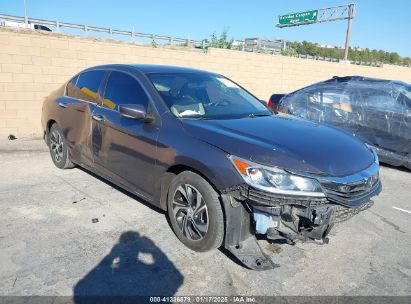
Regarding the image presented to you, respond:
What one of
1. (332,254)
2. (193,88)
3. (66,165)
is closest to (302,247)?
(332,254)

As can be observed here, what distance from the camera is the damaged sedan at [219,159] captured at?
275cm

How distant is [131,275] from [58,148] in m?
3.23

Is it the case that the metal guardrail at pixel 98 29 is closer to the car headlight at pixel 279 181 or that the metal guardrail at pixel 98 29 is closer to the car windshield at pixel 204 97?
the car windshield at pixel 204 97

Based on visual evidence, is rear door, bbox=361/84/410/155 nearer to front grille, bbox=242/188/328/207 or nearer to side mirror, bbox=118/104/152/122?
front grille, bbox=242/188/328/207

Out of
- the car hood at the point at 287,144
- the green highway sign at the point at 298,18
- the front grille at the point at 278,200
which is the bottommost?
the front grille at the point at 278,200

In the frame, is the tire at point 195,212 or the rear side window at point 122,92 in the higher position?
the rear side window at point 122,92

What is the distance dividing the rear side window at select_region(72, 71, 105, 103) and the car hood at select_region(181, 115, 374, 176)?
1709mm

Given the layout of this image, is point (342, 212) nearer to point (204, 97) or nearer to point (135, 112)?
point (204, 97)

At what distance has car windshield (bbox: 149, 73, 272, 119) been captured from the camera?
364 cm

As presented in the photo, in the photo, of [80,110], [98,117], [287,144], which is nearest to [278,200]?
[287,144]

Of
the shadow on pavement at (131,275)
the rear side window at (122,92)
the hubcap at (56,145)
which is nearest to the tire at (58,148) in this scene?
the hubcap at (56,145)

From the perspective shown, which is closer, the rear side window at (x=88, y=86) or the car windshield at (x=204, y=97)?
the car windshield at (x=204, y=97)

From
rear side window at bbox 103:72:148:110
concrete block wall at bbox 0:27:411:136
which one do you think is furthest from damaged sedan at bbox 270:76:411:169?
rear side window at bbox 103:72:148:110

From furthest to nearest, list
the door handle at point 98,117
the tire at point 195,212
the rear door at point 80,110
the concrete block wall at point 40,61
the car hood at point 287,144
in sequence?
the concrete block wall at point 40,61
the rear door at point 80,110
the door handle at point 98,117
the tire at point 195,212
the car hood at point 287,144
